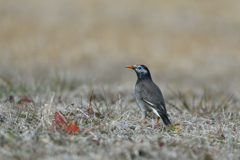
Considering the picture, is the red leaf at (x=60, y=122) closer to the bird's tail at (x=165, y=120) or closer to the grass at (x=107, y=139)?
the grass at (x=107, y=139)

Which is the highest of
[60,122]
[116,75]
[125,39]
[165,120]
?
[125,39]

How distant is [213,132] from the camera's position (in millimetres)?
4090

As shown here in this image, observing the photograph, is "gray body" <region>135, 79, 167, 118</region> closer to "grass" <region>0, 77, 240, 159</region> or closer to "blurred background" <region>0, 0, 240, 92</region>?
"grass" <region>0, 77, 240, 159</region>

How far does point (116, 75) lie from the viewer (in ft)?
42.5

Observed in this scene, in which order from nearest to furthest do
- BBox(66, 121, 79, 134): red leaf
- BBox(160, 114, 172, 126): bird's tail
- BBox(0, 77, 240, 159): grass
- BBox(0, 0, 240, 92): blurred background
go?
1. BBox(0, 77, 240, 159): grass
2. BBox(66, 121, 79, 134): red leaf
3. BBox(160, 114, 172, 126): bird's tail
4. BBox(0, 0, 240, 92): blurred background

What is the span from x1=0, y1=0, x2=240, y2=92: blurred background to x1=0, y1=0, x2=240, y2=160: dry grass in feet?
0.18

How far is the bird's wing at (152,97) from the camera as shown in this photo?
495cm

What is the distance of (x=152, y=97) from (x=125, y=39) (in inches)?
482

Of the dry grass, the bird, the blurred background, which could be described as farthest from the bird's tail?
the blurred background

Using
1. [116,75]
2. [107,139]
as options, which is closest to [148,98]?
[107,139]

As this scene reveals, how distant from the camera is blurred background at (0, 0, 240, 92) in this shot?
1381 centimetres

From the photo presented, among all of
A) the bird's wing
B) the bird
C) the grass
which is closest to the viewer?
the grass

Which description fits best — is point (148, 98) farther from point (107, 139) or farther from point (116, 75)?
point (116, 75)

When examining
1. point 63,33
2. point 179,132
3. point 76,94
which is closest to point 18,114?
point 179,132
